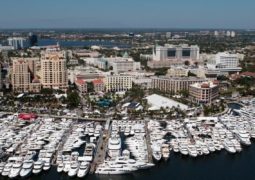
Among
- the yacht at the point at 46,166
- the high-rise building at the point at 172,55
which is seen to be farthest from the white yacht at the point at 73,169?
the high-rise building at the point at 172,55

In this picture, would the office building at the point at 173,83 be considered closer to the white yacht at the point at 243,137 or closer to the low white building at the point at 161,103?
the low white building at the point at 161,103

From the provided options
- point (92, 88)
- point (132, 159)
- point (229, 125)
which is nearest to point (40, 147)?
Result: point (132, 159)

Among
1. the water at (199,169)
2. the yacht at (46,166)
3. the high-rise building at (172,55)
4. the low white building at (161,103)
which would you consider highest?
the high-rise building at (172,55)

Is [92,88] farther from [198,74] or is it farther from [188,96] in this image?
[198,74]

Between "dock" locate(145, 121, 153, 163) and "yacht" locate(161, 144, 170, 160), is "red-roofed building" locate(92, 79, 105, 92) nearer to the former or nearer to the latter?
"dock" locate(145, 121, 153, 163)

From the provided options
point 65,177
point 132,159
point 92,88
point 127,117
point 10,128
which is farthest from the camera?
point 92,88

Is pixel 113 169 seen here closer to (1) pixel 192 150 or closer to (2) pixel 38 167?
(2) pixel 38 167
